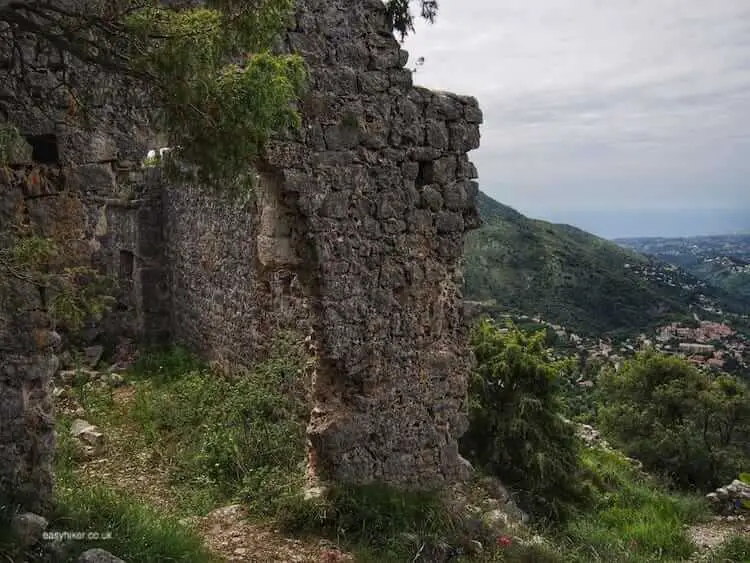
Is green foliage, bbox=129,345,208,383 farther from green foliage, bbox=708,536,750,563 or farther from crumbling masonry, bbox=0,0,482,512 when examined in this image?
green foliage, bbox=708,536,750,563

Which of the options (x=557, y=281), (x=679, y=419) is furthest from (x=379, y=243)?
(x=557, y=281)

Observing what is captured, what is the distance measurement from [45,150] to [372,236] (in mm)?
2448

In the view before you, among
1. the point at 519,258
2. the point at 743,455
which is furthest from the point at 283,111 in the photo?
the point at 519,258

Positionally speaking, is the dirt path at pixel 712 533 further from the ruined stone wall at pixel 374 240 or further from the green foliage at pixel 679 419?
the green foliage at pixel 679 419

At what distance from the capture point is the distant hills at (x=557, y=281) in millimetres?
29125

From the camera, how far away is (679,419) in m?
15.4

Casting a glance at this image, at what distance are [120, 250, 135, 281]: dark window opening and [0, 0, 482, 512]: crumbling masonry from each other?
6.17 m

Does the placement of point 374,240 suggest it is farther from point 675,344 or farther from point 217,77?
point 675,344

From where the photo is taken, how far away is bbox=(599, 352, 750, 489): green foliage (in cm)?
1404

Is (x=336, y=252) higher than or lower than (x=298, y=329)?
higher

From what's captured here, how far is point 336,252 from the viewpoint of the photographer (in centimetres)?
535

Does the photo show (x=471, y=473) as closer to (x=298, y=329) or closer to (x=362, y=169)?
(x=298, y=329)

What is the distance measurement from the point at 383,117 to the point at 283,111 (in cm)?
219

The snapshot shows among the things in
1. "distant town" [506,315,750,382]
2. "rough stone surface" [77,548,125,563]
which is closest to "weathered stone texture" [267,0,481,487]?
"rough stone surface" [77,548,125,563]
